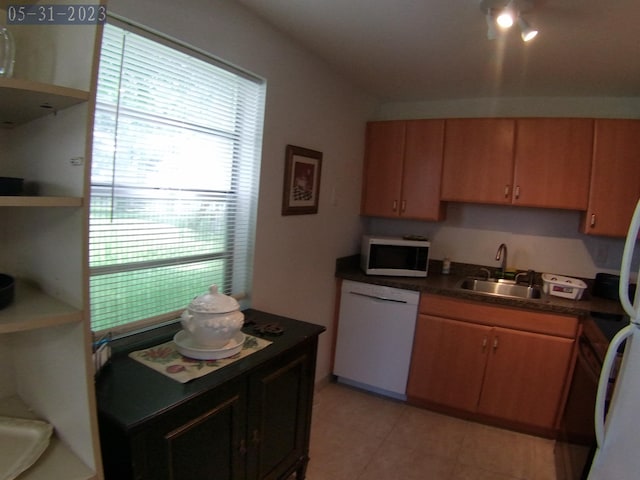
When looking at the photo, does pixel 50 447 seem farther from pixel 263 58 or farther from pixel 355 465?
pixel 263 58

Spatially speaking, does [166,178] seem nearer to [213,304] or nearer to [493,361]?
[213,304]

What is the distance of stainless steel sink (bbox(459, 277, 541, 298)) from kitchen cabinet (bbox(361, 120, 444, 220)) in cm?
57

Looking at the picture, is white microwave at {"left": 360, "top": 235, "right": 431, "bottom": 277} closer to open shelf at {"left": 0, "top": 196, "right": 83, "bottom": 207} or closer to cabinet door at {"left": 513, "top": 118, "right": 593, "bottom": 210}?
cabinet door at {"left": 513, "top": 118, "right": 593, "bottom": 210}

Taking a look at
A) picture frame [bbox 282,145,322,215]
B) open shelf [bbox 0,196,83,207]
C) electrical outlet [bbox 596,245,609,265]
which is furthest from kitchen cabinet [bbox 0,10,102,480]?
electrical outlet [bbox 596,245,609,265]

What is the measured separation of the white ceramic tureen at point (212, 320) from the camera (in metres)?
1.43

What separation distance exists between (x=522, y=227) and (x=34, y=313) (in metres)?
3.13

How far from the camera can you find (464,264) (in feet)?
10.6

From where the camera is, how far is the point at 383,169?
3166 mm

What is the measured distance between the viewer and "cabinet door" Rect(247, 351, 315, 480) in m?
1.56

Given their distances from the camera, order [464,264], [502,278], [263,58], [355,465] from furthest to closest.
Result: [464,264] < [502,278] < [355,465] < [263,58]

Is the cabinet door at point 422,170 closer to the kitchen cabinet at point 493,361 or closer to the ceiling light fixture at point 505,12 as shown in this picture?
the kitchen cabinet at point 493,361

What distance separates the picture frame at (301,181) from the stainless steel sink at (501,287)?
4.24 ft

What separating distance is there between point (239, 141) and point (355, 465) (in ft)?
6.25

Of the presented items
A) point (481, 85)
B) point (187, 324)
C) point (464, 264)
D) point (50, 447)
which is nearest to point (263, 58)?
point (187, 324)
